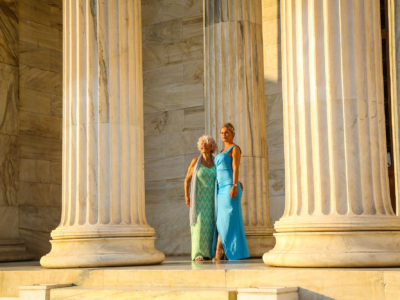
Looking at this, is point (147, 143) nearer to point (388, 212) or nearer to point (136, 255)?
point (136, 255)

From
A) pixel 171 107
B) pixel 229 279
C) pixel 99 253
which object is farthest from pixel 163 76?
pixel 229 279

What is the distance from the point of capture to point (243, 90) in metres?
26.6

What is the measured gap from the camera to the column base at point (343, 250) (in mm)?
15375

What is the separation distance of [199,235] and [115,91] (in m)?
5.73

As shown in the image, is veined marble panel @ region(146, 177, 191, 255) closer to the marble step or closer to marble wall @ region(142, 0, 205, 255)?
marble wall @ region(142, 0, 205, 255)

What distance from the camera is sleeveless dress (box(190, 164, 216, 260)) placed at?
76.1 feet

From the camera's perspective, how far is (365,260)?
604 inches

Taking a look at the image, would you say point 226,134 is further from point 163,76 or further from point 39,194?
point 39,194

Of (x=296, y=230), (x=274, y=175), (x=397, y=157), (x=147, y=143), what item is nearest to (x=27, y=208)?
(x=147, y=143)

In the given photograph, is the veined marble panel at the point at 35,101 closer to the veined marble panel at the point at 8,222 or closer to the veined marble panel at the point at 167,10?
the veined marble panel at the point at 8,222

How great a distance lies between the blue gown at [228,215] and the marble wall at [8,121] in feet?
43.2

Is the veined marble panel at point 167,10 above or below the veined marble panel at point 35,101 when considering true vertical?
above

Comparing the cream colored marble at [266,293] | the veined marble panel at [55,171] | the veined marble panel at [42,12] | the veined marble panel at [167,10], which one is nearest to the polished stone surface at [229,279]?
the cream colored marble at [266,293]

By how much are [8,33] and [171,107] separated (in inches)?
338
